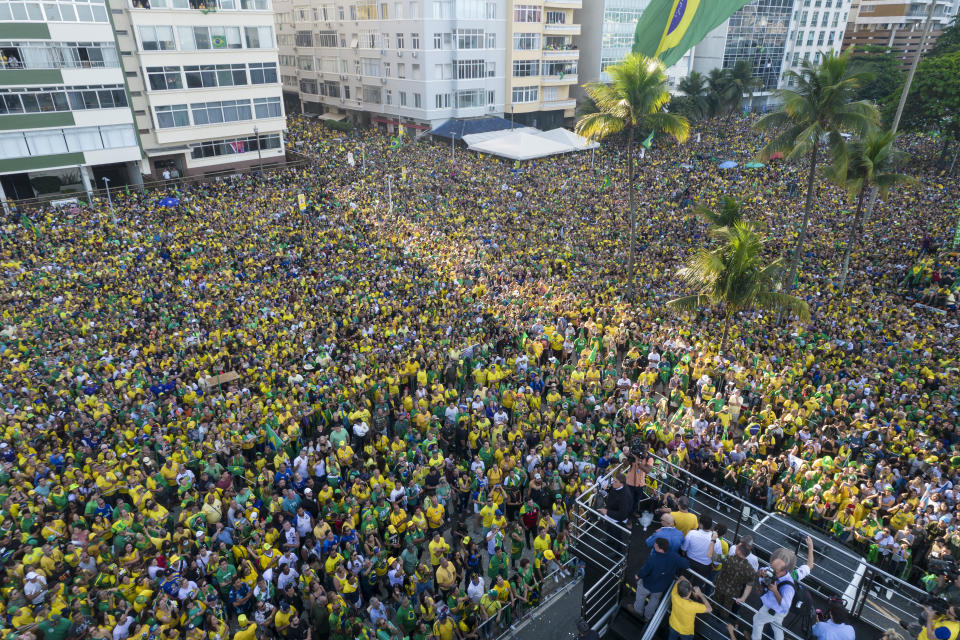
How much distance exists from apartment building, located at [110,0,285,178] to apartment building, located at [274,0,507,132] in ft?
39.8

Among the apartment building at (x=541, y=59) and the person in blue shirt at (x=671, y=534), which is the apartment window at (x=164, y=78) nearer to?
the apartment building at (x=541, y=59)

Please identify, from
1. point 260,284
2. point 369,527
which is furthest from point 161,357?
point 369,527

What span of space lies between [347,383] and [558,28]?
154 feet

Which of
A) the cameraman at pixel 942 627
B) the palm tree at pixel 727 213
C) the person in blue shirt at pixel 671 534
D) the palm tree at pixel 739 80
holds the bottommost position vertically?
the cameraman at pixel 942 627

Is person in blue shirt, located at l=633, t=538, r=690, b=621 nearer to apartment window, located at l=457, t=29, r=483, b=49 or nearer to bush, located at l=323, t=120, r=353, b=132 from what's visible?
apartment window, located at l=457, t=29, r=483, b=49

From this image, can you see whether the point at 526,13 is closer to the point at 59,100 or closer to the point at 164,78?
the point at 164,78

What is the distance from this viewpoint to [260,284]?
20.2 m

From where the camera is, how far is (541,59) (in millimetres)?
51500

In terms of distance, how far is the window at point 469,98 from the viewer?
47875 millimetres

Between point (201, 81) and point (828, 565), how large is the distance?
38560 millimetres

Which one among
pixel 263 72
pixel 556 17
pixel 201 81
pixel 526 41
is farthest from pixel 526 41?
pixel 201 81

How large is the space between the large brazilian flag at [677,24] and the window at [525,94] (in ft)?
132

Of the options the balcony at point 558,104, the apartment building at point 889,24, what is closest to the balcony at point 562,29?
the balcony at point 558,104

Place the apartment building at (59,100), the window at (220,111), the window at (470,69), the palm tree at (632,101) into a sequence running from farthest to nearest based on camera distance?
the window at (470,69) → the window at (220,111) → the apartment building at (59,100) → the palm tree at (632,101)
